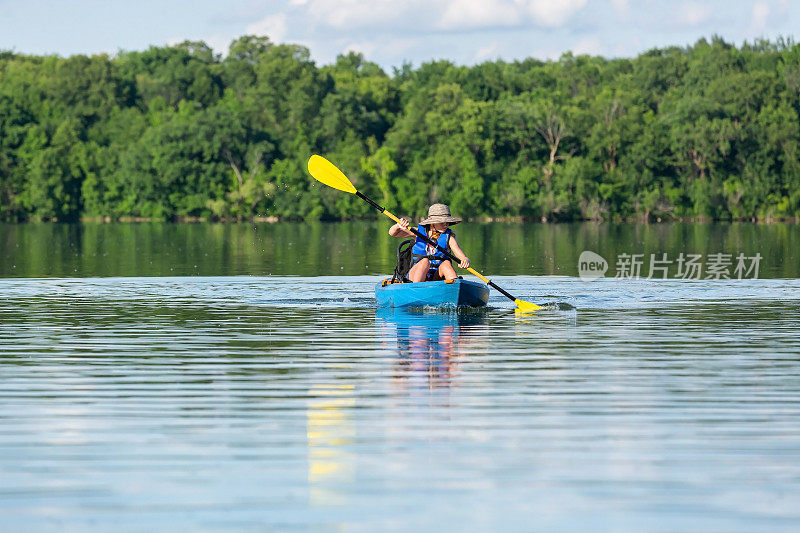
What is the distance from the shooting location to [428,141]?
109438 mm

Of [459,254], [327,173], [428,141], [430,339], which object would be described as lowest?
[430,339]

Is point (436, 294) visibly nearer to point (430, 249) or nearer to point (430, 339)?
point (430, 249)

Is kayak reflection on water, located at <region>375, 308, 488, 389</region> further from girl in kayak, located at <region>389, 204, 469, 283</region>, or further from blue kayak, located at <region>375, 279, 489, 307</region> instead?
girl in kayak, located at <region>389, 204, 469, 283</region>

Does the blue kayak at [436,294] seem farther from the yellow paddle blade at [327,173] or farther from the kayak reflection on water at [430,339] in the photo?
the yellow paddle blade at [327,173]

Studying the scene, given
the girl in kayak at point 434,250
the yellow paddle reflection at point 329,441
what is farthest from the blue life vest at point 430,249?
the yellow paddle reflection at point 329,441

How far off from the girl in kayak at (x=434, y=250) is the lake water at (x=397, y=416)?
65 cm

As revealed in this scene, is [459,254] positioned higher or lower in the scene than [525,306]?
higher

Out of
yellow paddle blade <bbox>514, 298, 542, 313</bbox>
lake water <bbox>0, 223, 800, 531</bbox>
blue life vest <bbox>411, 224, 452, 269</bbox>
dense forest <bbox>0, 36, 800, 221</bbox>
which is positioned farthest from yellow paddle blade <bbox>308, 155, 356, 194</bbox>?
dense forest <bbox>0, 36, 800, 221</bbox>

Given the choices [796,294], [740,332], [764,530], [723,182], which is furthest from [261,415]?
[723,182]

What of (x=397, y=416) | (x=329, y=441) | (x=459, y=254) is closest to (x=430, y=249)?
(x=459, y=254)

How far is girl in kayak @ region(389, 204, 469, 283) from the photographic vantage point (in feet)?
68.6

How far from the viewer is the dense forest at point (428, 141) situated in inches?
3903

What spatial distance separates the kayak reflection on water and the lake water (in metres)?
0.07

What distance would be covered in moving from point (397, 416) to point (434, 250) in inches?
396
